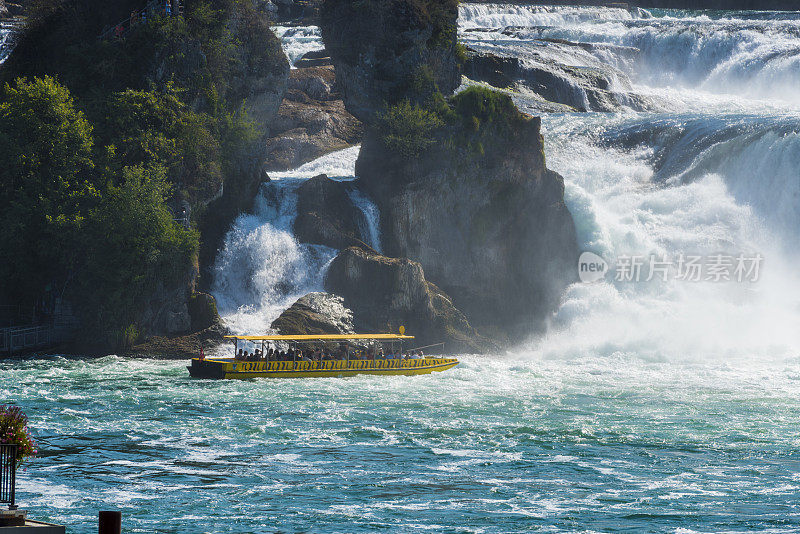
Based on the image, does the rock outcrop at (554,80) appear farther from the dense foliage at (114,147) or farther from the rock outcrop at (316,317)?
the rock outcrop at (316,317)

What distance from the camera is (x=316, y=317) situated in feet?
222

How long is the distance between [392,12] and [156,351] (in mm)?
32266

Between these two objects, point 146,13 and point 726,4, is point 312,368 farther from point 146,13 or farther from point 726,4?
point 726,4

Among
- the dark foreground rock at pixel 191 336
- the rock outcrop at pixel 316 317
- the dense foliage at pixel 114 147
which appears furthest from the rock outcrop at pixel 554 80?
the dark foreground rock at pixel 191 336

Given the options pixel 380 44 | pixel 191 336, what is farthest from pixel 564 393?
pixel 380 44

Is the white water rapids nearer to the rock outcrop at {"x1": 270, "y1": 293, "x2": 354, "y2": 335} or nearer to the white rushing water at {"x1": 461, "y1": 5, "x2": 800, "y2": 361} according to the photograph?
the white rushing water at {"x1": 461, "y1": 5, "x2": 800, "y2": 361}

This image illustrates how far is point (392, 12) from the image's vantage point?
3054 inches

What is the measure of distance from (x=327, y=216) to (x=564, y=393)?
2687 centimetres

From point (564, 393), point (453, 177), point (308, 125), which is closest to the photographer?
point (564, 393)

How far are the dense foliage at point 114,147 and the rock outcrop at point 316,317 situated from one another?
704 centimetres

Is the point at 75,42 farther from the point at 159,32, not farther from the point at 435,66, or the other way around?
the point at 435,66

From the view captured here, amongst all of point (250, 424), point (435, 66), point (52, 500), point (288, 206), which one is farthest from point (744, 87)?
point (52, 500)

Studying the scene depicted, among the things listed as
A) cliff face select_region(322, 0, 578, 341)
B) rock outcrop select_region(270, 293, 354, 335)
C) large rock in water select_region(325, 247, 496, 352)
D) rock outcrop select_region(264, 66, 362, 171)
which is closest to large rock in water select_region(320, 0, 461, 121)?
cliff face select_region(322, 0, 578, 341)

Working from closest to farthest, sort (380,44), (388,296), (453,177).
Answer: (388,296) < (453,177) < (380,44)
